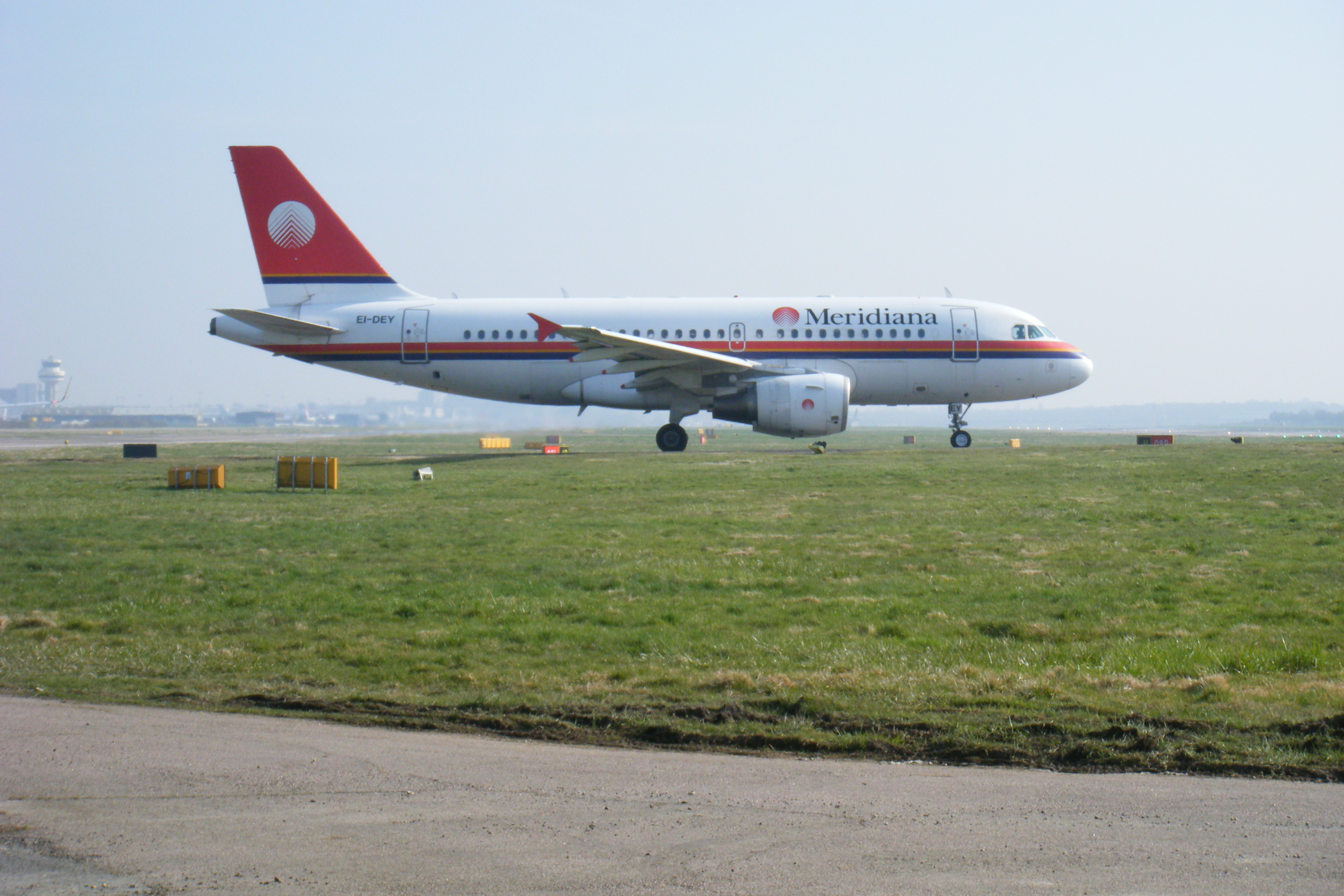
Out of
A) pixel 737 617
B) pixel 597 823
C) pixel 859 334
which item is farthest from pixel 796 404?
pixel 597 823

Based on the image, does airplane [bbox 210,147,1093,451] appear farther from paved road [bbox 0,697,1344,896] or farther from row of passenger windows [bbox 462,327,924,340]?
paved road [bbox 0,697,1344,896]

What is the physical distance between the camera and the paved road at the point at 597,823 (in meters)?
4.25

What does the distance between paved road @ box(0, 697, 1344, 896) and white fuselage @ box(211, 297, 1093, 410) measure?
2479cm

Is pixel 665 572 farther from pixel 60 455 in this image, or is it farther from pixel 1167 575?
pixel 60 455

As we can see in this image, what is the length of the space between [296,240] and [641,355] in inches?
432

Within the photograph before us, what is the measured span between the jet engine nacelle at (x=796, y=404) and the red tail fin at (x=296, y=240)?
36.8ft

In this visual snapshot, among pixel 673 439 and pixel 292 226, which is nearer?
pixel 292 226

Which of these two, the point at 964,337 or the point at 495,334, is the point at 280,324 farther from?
the point at 964,337

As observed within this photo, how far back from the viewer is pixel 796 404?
28812 millimetres

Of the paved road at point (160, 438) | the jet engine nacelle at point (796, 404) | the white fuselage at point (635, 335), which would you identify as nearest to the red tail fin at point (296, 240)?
the white fuselage at point (635, 335)

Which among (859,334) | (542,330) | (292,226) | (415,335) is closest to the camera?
(542,330)

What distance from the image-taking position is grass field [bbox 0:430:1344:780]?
259 inches

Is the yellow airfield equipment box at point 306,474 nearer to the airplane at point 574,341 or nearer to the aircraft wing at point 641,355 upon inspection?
the aircraft wing at point 641,355

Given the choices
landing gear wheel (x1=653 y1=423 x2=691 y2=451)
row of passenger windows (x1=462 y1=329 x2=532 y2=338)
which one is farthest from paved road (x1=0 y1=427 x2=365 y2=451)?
landing gear wheel (x1=653 y1=423 x2=691 y2=451)
